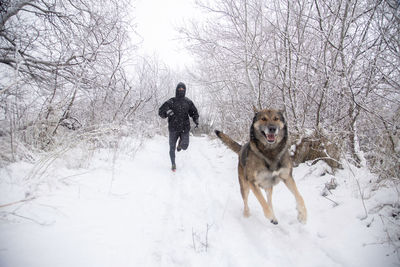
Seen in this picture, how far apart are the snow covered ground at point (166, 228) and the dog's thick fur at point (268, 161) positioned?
1.03ft

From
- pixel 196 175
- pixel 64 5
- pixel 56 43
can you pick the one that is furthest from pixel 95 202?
pixel 64 5

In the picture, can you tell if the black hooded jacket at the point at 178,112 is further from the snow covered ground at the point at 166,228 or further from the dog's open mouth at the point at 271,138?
the dog's open mouth at the point at 271,138

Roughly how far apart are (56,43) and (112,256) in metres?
5.57

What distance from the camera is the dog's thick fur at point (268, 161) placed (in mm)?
2273

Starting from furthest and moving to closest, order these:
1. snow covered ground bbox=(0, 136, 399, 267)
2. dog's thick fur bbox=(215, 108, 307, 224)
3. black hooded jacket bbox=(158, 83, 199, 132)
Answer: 1. black hooded jacket bbox=(158, 83, 199, 132)
2. dog's thick fur bbox=(215, 108, 307, 224)
3. snow covered ground bbox=(0, 136, 399, 267)

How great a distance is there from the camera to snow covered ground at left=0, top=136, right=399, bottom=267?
135cm

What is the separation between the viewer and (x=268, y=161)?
2.32 metres

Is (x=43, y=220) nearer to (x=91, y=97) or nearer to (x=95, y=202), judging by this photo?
(x=95, y=202)

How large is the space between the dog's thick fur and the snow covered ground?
315 mm

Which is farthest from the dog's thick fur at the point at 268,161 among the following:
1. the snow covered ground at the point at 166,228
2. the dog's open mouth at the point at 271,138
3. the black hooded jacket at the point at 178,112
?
the black hooded jacket at the point at 178,112

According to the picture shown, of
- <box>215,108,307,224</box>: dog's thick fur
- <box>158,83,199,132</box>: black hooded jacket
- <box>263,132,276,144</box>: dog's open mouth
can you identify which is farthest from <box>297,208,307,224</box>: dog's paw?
<box>158,83,199,132</box>: black hooded jacket

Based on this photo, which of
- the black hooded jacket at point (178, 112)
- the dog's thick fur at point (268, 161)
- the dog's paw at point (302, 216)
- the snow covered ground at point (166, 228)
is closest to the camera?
the snow covered ground at point (166, 228)

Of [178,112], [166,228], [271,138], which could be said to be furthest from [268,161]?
[178,112]

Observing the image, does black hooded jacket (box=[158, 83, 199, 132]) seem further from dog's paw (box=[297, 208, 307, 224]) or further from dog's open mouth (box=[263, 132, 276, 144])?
dog's paw (box=[297, 208, 307, 224])
